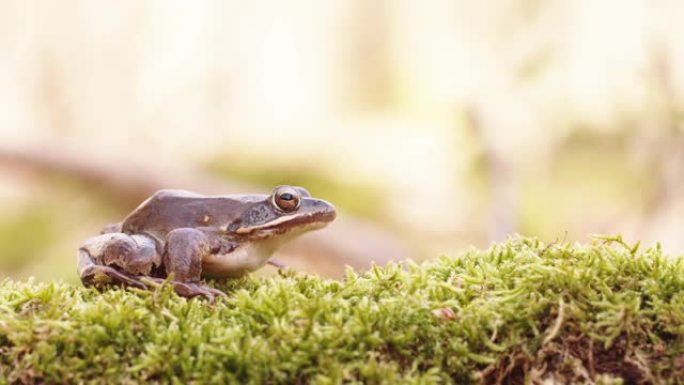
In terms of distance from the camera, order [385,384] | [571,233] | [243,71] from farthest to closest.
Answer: [243,71], [571,233], [385,384]

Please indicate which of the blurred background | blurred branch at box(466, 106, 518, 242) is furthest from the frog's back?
blurred branch at box(466, 106, 518, 242)

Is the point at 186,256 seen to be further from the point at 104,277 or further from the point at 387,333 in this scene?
the point at 387,333

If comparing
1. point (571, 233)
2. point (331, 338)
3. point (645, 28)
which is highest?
point (645, 28)

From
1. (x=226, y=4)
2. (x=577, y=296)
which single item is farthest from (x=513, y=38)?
(x=577, y=296)

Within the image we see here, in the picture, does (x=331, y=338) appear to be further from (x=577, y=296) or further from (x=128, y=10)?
(x=128, y=10)

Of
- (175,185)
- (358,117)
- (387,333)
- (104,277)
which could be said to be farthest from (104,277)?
(358,117)

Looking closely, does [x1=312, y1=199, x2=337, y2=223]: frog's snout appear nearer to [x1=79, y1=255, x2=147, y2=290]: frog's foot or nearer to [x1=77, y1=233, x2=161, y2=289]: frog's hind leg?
[x1=77, y1=233, x2=161, y2=289]: frog's hind leg
